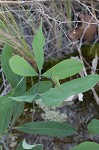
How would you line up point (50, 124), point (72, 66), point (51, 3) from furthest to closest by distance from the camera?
point (51, 3), point (50, 124), point (72, 66)

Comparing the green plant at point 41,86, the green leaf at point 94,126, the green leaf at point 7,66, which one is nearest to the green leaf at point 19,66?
the green plant at point 41,86

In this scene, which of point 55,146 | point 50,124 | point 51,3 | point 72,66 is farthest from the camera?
point 51,3

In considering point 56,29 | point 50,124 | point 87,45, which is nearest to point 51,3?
point 56,29

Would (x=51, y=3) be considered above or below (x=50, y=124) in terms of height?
above

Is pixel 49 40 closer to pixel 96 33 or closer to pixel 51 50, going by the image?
pixel 51 50

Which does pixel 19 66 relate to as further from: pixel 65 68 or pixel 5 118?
pixel 5 118

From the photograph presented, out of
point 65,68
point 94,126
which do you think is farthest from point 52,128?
point 65,68

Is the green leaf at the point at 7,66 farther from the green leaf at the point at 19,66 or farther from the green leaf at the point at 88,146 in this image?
the green leaf at the point at 88,146

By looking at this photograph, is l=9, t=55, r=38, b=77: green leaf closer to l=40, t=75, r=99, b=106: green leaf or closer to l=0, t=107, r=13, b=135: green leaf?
l=40, t=75, r=99, b=106: green leaf
